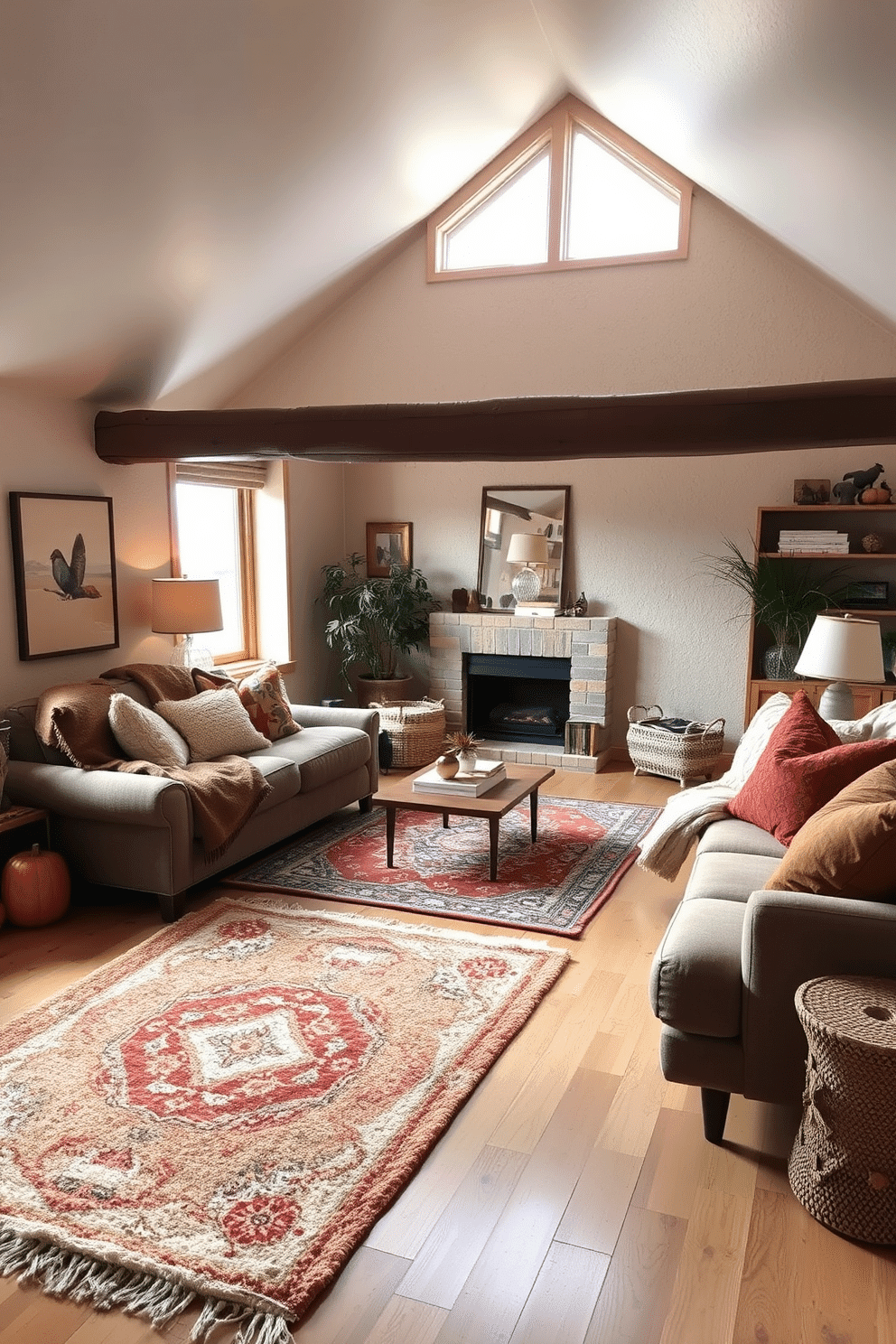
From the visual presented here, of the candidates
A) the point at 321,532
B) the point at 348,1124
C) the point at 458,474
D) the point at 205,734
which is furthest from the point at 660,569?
the point at 348,1124

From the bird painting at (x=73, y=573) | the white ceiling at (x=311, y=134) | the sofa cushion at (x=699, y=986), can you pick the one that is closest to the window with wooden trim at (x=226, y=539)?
the white ceiling at (x=311, y=134)

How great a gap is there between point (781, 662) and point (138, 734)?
12.1ft

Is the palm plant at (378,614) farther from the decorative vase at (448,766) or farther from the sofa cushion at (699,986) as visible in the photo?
the sofa cushion at (699,986)

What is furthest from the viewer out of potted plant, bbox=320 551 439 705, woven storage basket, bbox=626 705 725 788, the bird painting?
potted plant, bbox=320 551 439 705

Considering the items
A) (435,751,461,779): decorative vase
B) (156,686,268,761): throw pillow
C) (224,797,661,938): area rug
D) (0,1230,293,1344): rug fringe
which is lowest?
(0,1230,293,1344): rug fringe

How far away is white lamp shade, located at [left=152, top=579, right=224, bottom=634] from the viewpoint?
5.07 meters

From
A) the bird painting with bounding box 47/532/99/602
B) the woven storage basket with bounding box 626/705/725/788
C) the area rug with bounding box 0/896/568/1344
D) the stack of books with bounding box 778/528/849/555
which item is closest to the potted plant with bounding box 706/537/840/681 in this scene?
the stack of books with bounding box 778/528/849/555

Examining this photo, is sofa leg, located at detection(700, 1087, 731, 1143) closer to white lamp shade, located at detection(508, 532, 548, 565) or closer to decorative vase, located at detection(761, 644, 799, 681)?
decorative vase, located at detection(761, 644, 799, 681)

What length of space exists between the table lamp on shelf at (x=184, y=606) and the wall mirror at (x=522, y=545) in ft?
7.01

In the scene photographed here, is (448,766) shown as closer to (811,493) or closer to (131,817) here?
(131,817)

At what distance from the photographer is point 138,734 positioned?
4.17m

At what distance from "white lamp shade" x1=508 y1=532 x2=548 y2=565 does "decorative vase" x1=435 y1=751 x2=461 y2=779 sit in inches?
90.3

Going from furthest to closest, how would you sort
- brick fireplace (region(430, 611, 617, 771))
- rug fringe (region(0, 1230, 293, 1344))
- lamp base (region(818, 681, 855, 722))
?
brick fireplace (region(430, 611, 617, 771))
lamp base (region(818, 681, 855, 722))
rug fringe (region(0, 1230, 293, 1344))

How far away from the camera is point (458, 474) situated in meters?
6.64
